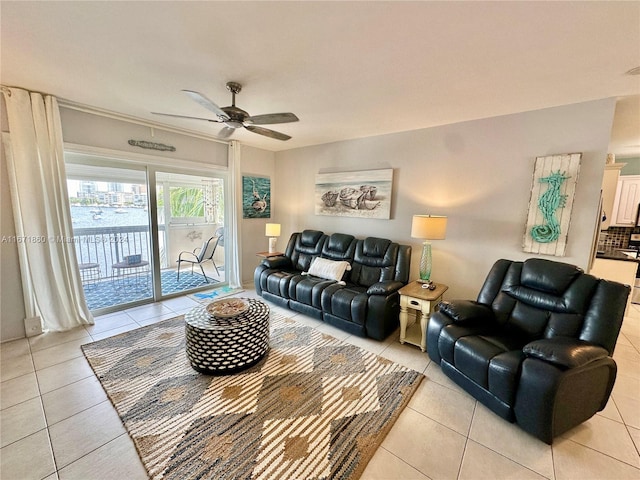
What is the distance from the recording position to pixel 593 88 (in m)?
2.18

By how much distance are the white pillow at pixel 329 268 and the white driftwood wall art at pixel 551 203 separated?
2116 mm

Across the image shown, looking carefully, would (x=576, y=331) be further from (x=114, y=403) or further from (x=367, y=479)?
(x=114, y=403)

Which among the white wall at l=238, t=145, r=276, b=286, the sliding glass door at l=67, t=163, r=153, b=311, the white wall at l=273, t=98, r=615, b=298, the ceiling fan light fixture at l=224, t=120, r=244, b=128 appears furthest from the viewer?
the white wall at l=238, t=145, r=276, b=286

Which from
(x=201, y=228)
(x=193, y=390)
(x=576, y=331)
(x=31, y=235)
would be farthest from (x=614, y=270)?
(x=31, y=235)

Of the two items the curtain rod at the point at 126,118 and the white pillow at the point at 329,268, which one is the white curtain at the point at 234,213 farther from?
the white pillow at the point at 329,268

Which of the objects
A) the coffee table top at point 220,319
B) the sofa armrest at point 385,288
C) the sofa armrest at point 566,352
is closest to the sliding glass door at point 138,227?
the coffee table top at point 220,319

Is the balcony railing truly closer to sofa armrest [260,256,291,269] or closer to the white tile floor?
the white tile floor

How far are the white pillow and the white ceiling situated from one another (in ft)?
6.45

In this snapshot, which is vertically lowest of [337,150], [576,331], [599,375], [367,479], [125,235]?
[367,479]

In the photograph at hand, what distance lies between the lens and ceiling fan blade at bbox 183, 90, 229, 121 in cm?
183

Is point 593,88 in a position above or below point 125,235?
above

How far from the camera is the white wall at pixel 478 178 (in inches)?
97.3

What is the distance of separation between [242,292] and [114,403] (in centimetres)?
252

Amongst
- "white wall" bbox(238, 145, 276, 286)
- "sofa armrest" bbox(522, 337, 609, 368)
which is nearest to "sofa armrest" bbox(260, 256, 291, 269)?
"white wall" bbox(238, 145, 276, 286)
